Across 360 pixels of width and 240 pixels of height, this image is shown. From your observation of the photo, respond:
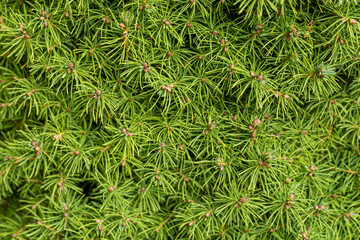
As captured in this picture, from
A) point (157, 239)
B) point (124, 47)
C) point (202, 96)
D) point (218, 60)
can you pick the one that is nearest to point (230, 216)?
point (157, 239)

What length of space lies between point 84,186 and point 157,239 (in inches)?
12.0

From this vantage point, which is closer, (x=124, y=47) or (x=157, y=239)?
(x=124, y=47)

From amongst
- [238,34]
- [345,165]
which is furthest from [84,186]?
[345,165]

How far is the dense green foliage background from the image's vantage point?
2.93 feet

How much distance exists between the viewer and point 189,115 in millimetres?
958

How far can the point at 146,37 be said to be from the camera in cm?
92

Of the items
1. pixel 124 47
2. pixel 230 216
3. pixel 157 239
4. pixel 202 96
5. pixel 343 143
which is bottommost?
pixel 157 239

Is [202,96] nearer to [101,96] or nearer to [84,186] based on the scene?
[101,96]

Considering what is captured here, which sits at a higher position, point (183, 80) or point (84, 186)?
point (183, 80)

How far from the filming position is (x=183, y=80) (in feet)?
3.01

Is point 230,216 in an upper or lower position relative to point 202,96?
lower

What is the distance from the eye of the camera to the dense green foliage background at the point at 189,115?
0.89m

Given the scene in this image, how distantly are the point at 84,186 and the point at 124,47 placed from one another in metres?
0.49

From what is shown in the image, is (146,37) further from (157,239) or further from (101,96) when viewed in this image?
(157,239)
